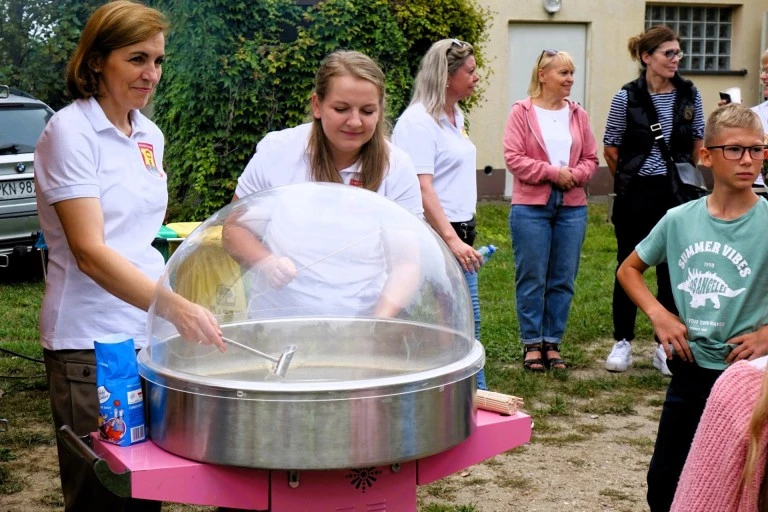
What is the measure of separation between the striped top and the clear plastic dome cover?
12.8 ft

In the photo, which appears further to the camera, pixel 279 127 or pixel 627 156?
pixel 279 127

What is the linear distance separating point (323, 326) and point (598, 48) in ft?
43.4

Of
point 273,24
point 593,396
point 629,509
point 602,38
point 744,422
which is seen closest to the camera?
point 744,422

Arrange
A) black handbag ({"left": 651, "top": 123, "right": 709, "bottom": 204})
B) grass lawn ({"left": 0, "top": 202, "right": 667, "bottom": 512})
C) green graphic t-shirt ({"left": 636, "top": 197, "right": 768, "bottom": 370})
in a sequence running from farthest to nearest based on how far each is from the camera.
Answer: black handbag ({"left": 651, "top": 123, "right": 709, "bottom": 204}) < grass lawn ({"left": 0, "top": 202, "right": 667, "bottom": 512}) < green graphic t-shirt ({"left": 636, "top": 197, "right": 768, "bottom": 370})

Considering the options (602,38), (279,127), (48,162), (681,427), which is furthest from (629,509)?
(602,38)

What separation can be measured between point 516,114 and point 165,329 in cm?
417

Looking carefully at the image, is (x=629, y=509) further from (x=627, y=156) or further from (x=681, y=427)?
(x=627, y=156)

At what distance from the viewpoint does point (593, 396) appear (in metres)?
5.98

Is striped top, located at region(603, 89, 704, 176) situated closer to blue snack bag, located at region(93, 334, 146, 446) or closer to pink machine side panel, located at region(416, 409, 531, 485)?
pink machine side panel, located at region(416, 409, 531, 485)

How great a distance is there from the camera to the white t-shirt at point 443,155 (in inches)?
202

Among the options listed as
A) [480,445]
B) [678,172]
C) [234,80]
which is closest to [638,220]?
[678,172]

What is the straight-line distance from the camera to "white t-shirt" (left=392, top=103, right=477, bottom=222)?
5.12m

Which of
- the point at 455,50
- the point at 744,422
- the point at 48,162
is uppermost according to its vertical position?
the point at 455,50

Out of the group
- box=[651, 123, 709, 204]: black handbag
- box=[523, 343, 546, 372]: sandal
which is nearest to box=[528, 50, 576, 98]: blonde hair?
box=[651, 123, 709, 204]: black handbag
